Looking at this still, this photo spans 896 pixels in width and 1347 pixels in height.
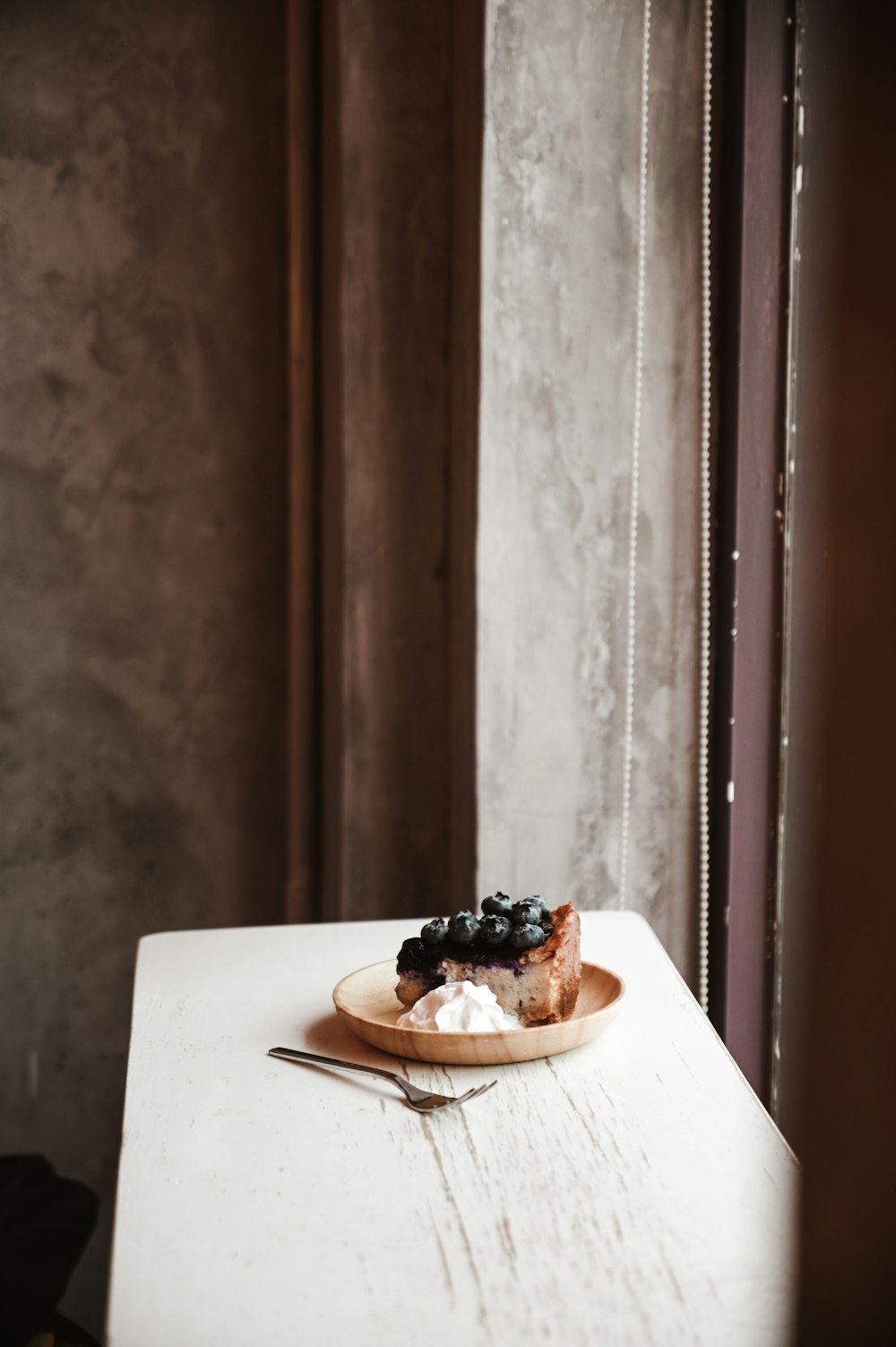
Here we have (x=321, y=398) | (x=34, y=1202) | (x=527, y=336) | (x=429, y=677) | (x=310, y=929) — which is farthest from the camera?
(x=321, y=398)

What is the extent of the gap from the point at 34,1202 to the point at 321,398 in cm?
149

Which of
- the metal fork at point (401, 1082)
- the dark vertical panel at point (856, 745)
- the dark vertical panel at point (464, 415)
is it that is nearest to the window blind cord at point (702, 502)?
the dark vertical panel at point (464, 415)

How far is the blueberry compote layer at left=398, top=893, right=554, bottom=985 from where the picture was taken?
40.0 inches

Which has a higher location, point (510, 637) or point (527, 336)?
point (527, 336)

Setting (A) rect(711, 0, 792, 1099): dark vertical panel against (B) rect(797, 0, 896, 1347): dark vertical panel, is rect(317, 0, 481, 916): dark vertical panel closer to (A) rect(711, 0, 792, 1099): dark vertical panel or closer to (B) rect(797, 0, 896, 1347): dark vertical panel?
(A) rect(711, 0, 792, 1099): dark vertical panel

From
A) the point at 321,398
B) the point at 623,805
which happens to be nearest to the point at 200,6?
the point at 321,398

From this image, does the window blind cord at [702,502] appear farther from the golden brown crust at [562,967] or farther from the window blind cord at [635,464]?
the golden brown crust at [562,967]

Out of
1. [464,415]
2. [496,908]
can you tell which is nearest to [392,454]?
[464,415]

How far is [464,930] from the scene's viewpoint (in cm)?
102

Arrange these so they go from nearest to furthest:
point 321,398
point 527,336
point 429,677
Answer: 1. point 527,336
2. point 429,677
3. point 321,398

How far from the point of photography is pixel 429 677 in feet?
6.46

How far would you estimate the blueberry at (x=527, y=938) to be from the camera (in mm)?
1013

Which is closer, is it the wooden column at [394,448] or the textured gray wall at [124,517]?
the wooden column at [394,448]

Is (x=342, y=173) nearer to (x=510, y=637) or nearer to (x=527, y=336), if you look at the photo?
(x=527, y=336)
